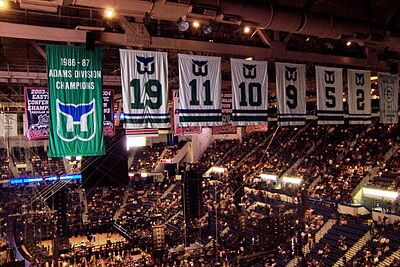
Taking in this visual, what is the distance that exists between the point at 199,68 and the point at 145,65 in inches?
45.8

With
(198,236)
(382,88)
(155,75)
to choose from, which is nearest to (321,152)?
(198,236)

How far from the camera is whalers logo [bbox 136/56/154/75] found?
7324 mm

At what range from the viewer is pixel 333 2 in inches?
326

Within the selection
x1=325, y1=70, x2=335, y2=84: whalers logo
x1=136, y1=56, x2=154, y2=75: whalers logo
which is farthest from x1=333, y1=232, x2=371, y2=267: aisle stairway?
x1=136, y1=56, x2=154, y2=75: whalers logo

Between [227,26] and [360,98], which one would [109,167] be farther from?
[360,98]

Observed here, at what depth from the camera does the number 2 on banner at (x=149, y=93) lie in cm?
726

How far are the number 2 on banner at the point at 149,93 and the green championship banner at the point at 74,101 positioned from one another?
0.62 metres

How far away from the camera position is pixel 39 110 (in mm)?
11898

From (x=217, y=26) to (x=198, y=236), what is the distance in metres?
15.6

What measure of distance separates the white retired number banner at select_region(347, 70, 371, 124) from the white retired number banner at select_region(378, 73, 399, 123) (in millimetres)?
738

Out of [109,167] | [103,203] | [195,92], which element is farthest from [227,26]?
[103,203]

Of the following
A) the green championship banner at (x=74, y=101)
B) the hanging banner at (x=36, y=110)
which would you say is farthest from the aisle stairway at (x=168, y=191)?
the green championship banner at (x=74, y=101)

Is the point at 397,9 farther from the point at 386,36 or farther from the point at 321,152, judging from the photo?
the point at 321,152

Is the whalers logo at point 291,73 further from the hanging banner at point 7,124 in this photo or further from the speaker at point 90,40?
the hanging banner at point 7,124
